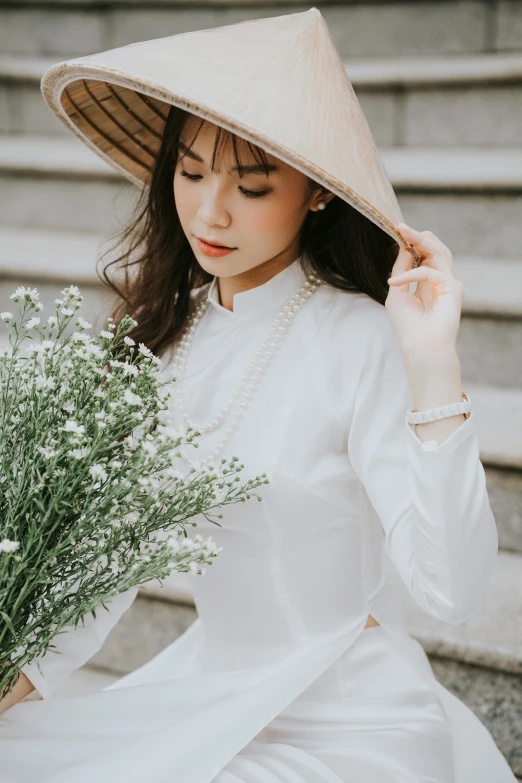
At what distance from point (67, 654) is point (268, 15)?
2.26 metres

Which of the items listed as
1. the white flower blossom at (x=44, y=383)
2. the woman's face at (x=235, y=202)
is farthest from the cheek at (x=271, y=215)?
the white flower blossom at (x=44, y=383)

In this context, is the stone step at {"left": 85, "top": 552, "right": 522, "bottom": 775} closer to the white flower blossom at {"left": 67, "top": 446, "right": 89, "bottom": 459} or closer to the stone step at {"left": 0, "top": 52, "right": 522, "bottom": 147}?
the white flower blossom at {"left": 67, "top": 446, "right": 89, "bottom": 459}

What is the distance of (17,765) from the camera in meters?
0.93

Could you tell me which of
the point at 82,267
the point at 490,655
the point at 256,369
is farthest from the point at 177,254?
the point at 82,267

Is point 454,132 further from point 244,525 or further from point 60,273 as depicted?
point 244,525

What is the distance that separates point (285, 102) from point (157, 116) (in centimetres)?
43

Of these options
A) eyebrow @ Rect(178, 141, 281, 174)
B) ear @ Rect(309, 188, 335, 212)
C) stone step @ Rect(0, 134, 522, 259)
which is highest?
eyebrow @ Rect(178, 141, 281, 174)

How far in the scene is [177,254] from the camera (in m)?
1.36

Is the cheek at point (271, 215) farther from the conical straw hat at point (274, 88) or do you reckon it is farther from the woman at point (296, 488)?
the conical straw hat at point (274, 88)

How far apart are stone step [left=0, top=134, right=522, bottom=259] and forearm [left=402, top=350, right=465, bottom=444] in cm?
114

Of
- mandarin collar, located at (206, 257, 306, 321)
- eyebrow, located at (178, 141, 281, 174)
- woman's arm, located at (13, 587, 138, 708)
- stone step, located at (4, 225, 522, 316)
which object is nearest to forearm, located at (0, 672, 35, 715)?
woman's arm, located at (13, 587, 138, 708)

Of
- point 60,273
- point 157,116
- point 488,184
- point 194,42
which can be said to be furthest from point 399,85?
point 194,42

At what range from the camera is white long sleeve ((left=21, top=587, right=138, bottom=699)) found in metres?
1.12

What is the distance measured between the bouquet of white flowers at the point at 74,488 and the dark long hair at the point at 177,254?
40cm
